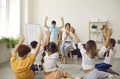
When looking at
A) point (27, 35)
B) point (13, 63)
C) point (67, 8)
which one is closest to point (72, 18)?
point (67, 8)

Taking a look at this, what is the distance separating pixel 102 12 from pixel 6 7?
3850 mm

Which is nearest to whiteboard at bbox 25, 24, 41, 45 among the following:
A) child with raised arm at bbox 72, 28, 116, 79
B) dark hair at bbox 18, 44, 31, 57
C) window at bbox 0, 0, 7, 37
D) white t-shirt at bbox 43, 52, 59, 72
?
window at bbox 0, 0, 7, 37

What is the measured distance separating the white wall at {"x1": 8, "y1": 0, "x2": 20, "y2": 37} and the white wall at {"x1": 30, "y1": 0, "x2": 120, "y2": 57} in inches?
42.2

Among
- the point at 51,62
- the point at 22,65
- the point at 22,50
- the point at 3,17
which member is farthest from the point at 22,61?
the point at 3,17

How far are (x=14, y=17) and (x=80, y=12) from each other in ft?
8.88

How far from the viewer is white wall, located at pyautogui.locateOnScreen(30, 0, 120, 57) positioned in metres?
9.02

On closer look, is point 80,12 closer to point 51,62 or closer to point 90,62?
point 90,62

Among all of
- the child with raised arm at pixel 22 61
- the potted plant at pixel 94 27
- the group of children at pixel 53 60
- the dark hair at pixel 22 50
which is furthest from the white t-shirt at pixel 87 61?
the potted plant at pixel 94 27

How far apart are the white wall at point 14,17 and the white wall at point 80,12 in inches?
42.2

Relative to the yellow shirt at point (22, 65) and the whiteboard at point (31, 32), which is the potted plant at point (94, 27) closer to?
the whiteboard at point (31, 32)

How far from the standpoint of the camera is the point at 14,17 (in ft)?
27.9

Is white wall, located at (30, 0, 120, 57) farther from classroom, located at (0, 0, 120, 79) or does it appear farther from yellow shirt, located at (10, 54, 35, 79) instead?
yellow shirt, located at (10, 54, 35, 79)

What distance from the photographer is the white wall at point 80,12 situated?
9.02 metres

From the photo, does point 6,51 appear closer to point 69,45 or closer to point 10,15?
point 10,15
